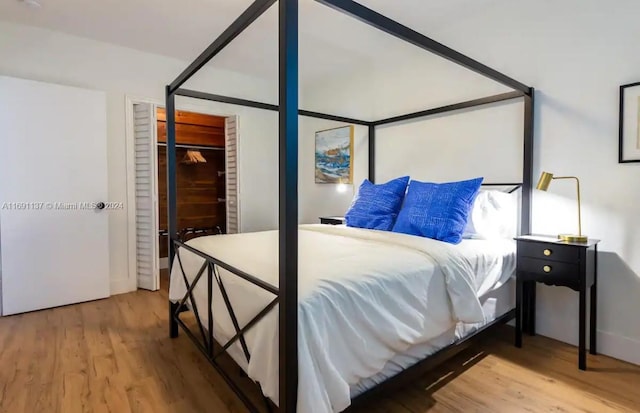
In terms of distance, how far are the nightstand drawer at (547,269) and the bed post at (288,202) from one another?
1770 millimetres

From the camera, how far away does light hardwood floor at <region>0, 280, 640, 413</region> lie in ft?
5.59

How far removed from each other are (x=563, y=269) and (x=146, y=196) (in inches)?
147

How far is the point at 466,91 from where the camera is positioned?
292cm

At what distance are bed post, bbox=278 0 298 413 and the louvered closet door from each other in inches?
117

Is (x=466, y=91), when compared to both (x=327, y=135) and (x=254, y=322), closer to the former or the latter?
(x=327, y=135)

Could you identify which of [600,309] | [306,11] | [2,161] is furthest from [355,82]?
[2,161]

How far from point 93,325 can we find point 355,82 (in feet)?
11.4

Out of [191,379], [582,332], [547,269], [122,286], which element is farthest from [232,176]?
[582,332]

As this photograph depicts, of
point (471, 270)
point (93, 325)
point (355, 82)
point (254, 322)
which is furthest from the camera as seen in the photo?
point (355, 82)

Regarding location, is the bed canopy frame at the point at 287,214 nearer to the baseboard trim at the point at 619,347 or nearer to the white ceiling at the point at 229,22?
the baseboard trim at the point at 619,347

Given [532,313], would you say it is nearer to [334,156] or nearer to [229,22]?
[334,156]

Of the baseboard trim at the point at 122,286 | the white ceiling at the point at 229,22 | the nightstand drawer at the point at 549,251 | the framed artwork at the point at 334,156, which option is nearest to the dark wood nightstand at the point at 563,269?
the nightstand drawer at the point at 549,251

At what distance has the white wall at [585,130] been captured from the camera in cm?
214

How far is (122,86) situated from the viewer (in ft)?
11.6
